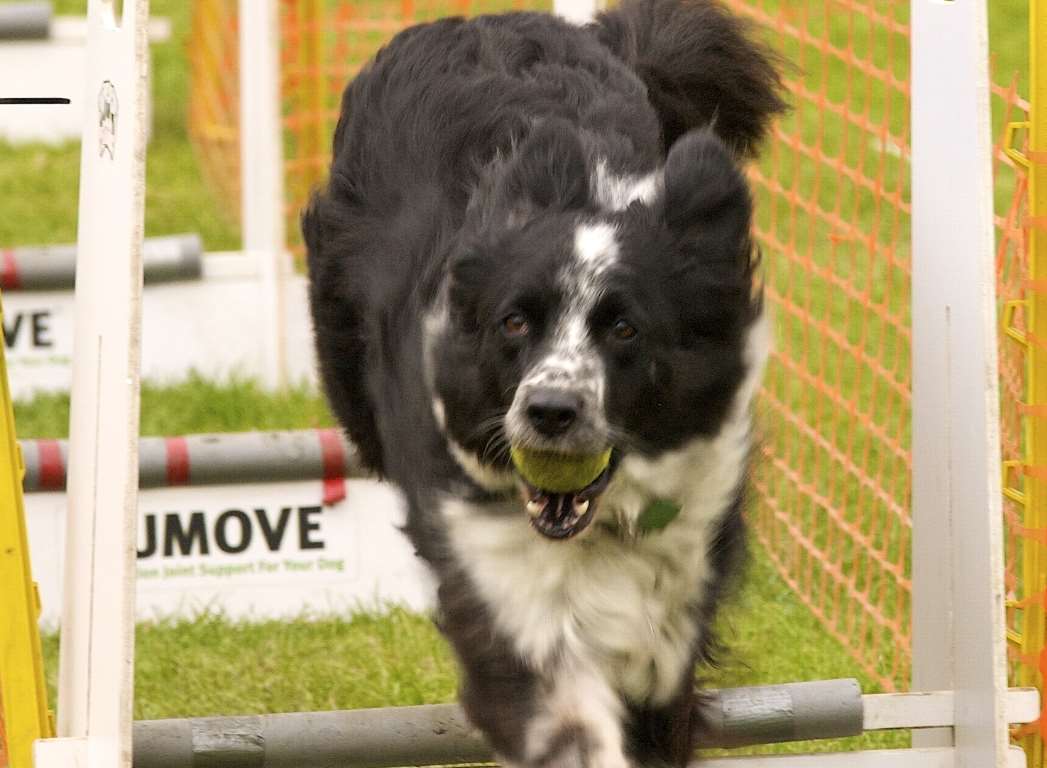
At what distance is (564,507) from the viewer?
3.38 m

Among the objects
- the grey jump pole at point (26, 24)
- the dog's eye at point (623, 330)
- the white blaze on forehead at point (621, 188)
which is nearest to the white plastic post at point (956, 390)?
the white blaze on forehead at point (621, 188)

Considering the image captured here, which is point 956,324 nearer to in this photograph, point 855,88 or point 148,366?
point 148,366

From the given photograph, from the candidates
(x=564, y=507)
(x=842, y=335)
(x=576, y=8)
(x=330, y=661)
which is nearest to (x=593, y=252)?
(x=564, y=507)

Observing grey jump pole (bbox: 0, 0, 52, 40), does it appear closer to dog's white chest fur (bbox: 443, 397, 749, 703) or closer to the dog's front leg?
dog's white chest fur (bbox: 443, 397, 749, 703)

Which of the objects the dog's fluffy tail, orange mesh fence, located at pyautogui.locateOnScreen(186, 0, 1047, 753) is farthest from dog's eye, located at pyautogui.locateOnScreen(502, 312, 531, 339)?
the dog's fluffy tail

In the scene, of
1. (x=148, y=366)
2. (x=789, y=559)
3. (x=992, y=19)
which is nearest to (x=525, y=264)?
(x=789, y=559)

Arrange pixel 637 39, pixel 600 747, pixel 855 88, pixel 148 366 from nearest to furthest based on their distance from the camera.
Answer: pixel 600 747, pixel 637 39, pixel 148 366, pixel 855 88

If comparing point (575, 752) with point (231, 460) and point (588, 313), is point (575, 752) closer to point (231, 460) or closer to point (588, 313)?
point (588, 313)

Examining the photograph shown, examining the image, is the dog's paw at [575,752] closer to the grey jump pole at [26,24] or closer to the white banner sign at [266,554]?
the white banner sign at [266,554]

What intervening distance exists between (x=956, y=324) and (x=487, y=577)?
1.13 meters

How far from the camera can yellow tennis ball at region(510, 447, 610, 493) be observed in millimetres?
3289

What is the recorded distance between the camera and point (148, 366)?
7.08 metres

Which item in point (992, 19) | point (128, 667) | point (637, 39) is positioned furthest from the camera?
point (992, 19)

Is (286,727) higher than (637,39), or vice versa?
(637,39)
